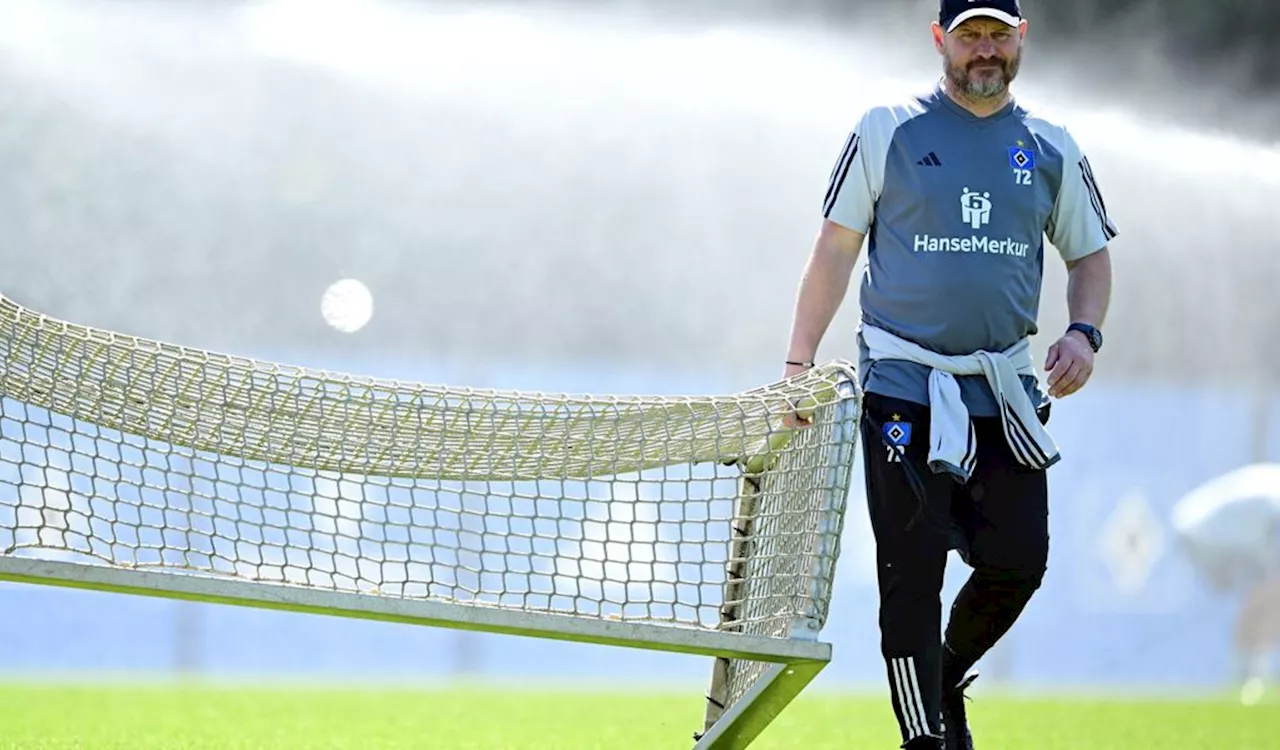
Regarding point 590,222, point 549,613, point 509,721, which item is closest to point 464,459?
point 549,613

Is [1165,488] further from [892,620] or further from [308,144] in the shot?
[892,620]

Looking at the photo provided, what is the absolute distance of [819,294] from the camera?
3.41 m

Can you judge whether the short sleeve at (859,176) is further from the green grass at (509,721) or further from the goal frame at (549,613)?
the green grass at (509,721)

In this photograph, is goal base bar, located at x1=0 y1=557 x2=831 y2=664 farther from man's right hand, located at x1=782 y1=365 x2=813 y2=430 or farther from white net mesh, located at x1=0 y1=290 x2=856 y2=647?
man's right hand, located at x1=782 y1=365 x2=813 y2=430

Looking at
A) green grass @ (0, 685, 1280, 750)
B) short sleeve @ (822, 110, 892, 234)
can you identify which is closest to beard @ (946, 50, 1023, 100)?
short sleeve @ (822, 110, 892, 234)

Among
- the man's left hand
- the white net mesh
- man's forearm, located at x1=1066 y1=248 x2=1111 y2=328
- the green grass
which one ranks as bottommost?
the green grass

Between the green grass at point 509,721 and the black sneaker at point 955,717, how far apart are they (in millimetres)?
1215

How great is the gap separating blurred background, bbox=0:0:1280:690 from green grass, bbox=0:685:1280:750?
4.10 metres

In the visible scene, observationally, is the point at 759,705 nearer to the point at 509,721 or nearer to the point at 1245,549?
the point at 509,721

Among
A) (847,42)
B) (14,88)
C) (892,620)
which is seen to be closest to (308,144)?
(14,88)

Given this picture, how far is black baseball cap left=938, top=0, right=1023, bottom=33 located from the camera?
3330 millimetres

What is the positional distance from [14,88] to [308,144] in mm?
2343

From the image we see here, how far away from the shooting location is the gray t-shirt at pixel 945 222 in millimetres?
3363

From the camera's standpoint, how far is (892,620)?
3.30 meters
